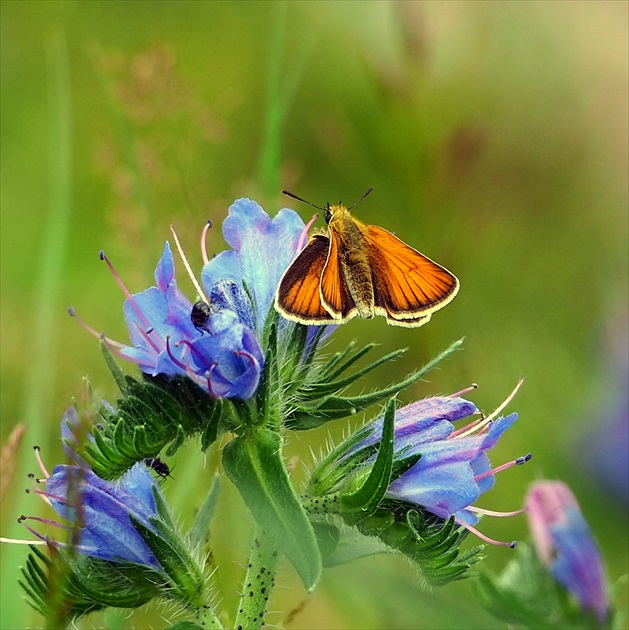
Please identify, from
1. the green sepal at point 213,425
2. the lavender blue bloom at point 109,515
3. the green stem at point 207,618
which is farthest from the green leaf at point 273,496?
the green stem at point 207,618

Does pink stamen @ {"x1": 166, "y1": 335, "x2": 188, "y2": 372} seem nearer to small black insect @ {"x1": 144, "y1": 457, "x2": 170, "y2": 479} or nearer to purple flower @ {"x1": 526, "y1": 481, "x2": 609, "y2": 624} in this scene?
small black insect @ {"x1": 144, "y1": 457, "x2": 170, "y2": 479}

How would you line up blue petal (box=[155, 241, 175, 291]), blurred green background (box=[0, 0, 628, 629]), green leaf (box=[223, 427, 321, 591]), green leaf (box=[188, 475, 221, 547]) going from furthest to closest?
blurred green background (box=[0, 0, 628, 629]) → green leaf (box=[188, 475, 221, 547]) → blue petal (box=[155, 241, 175, 291]) → green leaf (box=[223, 427, 321, 591])

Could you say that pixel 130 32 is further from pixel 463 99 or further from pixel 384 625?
pixel 384 625

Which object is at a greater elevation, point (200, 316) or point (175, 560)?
point (200, 316)

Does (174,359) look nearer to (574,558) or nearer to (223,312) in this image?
(223,312)

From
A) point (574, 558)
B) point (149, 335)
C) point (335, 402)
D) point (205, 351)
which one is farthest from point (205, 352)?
point (574, 558)

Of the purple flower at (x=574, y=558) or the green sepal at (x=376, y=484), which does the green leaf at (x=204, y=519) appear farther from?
the purple flower at (x=574, y=558)

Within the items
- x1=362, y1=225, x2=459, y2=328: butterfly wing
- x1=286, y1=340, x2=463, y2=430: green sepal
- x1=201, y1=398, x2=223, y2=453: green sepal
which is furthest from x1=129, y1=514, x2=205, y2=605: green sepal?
x1=362, y1=225, x2=459, y2=328: butterfly wing
